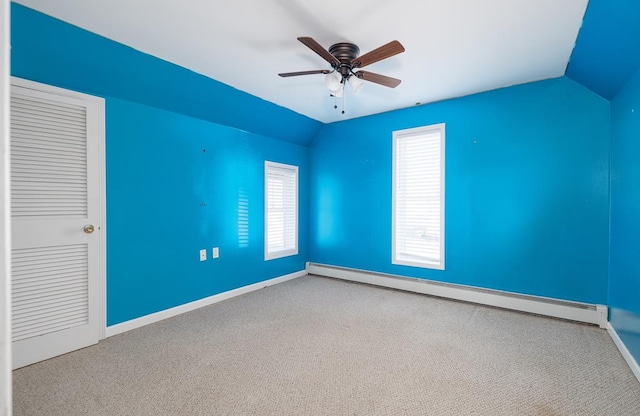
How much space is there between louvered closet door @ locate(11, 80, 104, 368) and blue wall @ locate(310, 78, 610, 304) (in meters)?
3.34

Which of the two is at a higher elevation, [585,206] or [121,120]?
[121,120]

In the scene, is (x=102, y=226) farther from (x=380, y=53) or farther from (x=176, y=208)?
(x=380, y=53)

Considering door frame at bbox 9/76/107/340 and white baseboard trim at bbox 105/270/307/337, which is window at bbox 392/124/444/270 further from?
door frame at bbox 9/76/107/340

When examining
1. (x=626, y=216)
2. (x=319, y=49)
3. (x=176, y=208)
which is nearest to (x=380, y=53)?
(x=319, y=49)

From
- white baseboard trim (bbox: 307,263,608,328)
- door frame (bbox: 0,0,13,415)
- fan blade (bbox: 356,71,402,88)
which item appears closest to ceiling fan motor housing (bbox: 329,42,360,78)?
fan blade (bbox: 356,71,402,88)

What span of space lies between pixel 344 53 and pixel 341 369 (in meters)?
2.47

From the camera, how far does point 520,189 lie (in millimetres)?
3248

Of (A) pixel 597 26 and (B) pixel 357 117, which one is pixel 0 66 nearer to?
(A) pixel 597 26

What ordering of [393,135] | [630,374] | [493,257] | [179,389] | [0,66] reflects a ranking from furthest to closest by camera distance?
1. [393,135]
2. [493,257]
3. [630,374]
4. [179,389]
5. [0,66]

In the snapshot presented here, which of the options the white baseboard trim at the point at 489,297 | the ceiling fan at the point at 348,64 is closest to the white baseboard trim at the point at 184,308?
the white baseboard trim at the point at 489,297

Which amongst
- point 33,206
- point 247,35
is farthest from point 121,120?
point 247,35

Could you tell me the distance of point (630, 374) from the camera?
2.08 metres

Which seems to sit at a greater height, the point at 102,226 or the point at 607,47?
the point at 607,47

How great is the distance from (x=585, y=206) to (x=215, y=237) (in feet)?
13.3
